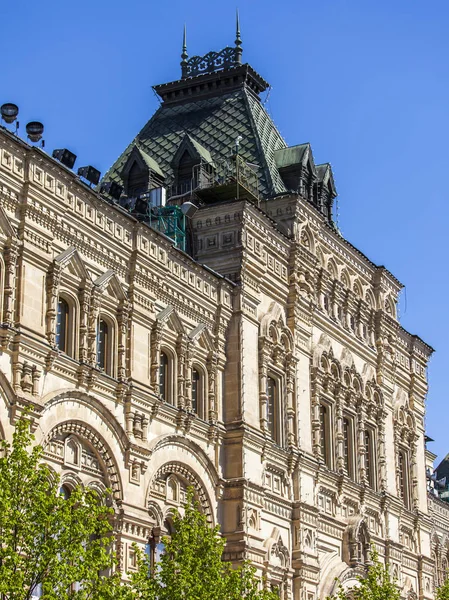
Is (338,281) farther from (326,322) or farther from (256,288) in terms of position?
(256,288)

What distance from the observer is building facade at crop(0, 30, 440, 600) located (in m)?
34.9

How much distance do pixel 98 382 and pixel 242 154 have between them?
18.6 meters

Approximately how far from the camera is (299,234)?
48.7m

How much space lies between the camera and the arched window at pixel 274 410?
4484 centimetres

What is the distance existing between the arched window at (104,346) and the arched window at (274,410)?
905cm

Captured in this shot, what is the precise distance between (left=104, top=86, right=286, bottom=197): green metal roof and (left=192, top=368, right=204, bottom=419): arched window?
36.8 ft

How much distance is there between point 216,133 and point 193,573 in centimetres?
2597

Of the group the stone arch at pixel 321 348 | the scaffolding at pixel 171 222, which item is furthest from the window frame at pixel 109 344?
the stone arch at pixel 321 348

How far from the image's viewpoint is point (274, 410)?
45.3m

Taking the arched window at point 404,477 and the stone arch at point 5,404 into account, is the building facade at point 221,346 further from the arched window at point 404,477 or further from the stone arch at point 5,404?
the arched window at point 404,477

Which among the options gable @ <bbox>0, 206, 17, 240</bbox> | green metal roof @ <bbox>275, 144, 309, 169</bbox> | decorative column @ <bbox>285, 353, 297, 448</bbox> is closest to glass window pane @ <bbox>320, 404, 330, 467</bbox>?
decorative column @ <bbox>285, 353, 297, 448</bbox>

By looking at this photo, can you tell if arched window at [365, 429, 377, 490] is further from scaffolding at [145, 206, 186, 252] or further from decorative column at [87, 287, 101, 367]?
decorative column at [87, 287, 101, 367]

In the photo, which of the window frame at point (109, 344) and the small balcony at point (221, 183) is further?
the small balcony at point (221, 183)

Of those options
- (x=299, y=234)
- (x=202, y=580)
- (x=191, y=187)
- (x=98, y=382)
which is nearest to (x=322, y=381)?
(x=299, y=234)
